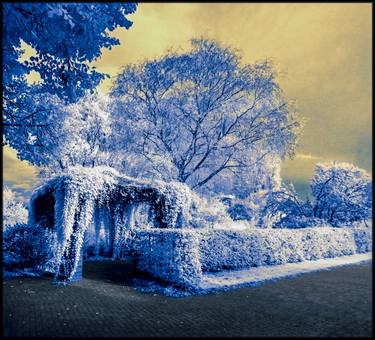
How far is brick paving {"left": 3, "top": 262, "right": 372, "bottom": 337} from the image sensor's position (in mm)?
4902

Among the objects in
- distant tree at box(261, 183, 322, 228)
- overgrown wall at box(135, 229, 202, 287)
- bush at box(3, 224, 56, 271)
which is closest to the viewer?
overgrown wall at box(135, 229, 202, 287)

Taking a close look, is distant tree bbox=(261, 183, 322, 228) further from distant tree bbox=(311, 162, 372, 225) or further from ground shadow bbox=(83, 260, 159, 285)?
ground shadow bbox=(83, 260, 159, 285)

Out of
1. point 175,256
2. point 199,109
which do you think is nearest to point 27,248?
point 175,256

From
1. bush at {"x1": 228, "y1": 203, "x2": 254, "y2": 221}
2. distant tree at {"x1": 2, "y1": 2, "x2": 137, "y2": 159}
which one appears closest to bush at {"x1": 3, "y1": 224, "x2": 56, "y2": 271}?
distant tree at {"x1": 2, "y1": 2, "x2": 137, "y2": 159}

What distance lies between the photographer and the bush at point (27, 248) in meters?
11.0

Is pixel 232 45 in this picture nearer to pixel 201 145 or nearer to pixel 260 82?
pixel 260 82

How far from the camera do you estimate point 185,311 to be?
6203 mm

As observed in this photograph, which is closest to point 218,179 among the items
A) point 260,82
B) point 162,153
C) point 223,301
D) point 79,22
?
point 162,153

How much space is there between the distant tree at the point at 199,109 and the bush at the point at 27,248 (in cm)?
679

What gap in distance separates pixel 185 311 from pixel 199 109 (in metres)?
12.9

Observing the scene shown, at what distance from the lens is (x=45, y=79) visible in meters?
7.59

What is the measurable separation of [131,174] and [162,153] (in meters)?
2.84

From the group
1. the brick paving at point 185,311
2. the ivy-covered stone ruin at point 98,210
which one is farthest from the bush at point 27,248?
the brick paving at point 185,311

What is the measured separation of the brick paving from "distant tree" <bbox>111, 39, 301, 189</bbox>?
31.0ft
